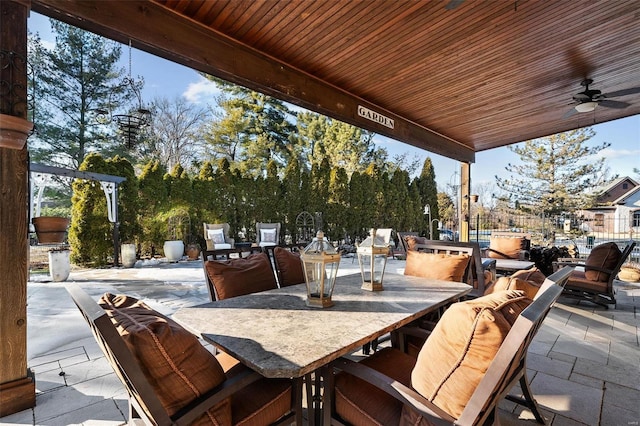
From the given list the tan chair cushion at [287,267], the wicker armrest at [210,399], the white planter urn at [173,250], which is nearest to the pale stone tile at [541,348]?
the tan chair cushion at [287,267]

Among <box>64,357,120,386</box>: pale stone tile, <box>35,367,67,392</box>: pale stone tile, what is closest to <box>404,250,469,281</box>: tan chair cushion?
<box>64,357,120,386</box>: pale stone tile

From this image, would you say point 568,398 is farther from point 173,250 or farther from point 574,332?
point 173,250

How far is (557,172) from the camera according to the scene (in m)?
13.4

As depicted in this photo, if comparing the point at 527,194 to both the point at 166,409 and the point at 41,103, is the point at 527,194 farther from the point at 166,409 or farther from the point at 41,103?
the point at 41,103

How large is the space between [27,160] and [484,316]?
2.57m

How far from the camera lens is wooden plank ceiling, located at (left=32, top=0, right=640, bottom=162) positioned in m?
2.24

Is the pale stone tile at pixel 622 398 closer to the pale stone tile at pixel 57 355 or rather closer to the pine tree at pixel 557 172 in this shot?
the pale stone tile at pixel 57 355

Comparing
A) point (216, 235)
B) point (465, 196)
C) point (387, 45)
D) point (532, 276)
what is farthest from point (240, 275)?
point (465, 196)

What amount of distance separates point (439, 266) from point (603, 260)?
3.00 m

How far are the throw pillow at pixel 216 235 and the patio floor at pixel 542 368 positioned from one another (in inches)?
132

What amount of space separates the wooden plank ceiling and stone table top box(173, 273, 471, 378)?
6.30 ft

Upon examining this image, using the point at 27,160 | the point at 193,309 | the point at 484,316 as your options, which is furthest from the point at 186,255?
the point at 484,316

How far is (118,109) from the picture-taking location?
11500 millimetres

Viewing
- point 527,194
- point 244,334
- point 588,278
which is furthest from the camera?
point 527,194
